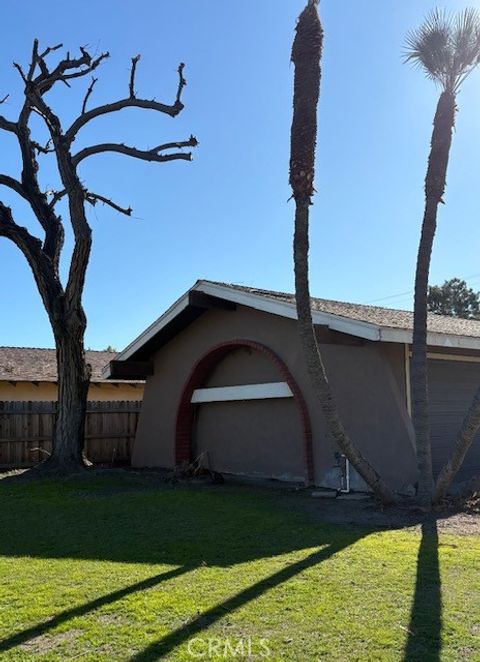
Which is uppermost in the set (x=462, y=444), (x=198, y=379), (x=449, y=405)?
(x=198, y=379)

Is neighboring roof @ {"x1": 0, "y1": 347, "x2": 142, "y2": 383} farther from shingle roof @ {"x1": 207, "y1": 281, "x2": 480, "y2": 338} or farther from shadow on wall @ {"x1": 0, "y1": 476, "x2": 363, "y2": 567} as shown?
shadow on wall @ {"x1": 0, "y1": 476, "x2": 363, "y2": 567}

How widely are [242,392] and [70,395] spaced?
3.77m

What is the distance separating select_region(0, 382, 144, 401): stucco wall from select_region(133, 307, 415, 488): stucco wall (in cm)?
554

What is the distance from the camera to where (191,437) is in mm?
15078

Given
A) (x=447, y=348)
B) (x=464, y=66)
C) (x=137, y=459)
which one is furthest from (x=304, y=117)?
(x=137, y=459)

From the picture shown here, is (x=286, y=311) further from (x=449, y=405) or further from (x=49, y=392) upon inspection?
(x=49, y=392)

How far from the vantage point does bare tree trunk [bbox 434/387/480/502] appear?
8484mm

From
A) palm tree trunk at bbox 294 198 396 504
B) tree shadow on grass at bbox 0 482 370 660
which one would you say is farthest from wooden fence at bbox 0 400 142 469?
palm tree trunk at bbox 294 198 396 504

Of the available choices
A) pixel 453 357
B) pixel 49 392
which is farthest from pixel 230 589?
pixel 49 392

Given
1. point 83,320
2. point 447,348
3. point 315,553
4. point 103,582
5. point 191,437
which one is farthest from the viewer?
point 191,437

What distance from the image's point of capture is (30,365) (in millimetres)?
19891

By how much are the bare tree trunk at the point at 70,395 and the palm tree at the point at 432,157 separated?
25.4 feet

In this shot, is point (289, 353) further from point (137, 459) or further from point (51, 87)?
point (51, 87)

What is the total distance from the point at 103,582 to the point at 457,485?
7.18 meters
